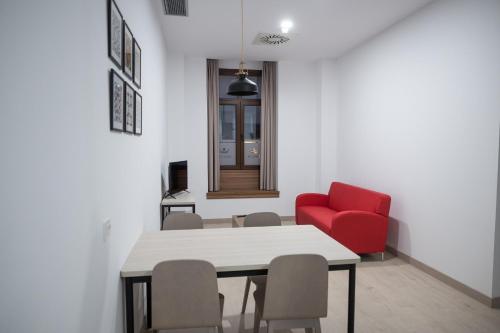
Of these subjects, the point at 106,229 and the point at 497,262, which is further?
the point at 497,262

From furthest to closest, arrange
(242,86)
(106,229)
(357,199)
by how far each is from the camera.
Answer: (357,199), (242,86), (106,229)

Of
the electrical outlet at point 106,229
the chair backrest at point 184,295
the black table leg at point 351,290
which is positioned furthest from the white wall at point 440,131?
the electrical outlet at point 106,229

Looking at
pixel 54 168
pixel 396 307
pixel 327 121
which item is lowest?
pixel 396 307

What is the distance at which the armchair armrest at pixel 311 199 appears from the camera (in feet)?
18.3

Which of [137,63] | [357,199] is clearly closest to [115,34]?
[137,63]

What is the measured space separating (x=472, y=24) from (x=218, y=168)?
435 cm

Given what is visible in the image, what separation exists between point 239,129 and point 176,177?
7.19 feet

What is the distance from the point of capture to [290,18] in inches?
164

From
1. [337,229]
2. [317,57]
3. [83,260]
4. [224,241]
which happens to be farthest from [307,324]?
[317,57]

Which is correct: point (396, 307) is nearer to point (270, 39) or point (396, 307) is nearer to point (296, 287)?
point (296, 287)

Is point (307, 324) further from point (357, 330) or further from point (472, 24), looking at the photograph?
point (472, 24)

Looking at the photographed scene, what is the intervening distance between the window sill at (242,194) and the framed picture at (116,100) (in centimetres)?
→ 425

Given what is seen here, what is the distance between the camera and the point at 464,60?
3.25m

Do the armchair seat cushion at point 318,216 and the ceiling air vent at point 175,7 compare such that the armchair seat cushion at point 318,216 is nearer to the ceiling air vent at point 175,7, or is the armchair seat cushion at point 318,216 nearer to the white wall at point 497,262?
the white wall at point 497,262
